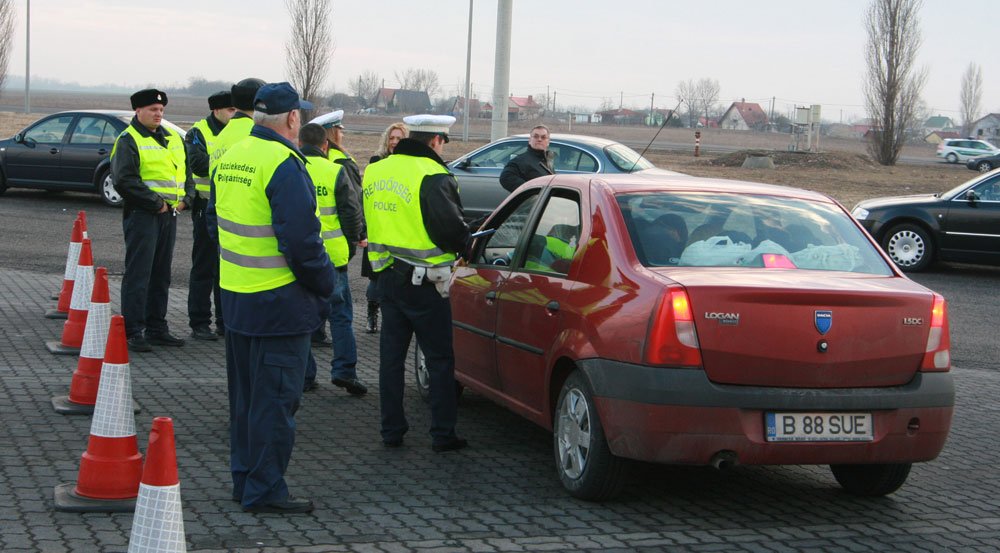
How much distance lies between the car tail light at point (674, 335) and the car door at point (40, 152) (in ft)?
56.3

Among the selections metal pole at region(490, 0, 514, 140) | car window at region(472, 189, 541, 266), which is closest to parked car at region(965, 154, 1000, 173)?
metal pole at region(490, 0, 514, 140)

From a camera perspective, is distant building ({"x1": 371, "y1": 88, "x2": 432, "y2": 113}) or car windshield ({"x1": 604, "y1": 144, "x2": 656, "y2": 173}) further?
distant building ({"x1": 371, "y1": 88, "x2": 432, "y2": 113})

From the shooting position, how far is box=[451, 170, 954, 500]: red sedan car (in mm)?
5184

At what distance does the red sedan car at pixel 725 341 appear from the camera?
518 cm

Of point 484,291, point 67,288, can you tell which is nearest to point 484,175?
point 67,288

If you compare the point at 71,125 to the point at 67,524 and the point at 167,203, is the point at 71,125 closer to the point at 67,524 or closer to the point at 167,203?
the point at 167,203

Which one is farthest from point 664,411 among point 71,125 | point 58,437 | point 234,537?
point 71,125

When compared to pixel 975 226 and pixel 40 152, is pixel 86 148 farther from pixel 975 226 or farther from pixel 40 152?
pixel 975 226

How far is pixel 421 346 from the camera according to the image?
259 inches

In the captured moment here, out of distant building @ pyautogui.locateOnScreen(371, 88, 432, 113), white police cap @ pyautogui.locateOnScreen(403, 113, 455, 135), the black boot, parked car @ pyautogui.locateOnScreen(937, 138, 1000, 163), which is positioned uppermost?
distant building @ pyautogui.locateOnScreen(371, 88, 432, 113)

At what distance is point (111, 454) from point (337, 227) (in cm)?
288

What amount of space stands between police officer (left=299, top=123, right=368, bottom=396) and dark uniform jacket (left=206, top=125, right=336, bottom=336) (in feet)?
8.04

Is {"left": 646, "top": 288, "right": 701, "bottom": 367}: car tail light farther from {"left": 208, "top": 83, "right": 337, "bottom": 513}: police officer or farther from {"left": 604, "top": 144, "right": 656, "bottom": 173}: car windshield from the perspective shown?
{"left": 604, "top": 144, "right": 656, "bottom": 173}: car windshield

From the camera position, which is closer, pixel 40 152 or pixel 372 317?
pixel 372 317
